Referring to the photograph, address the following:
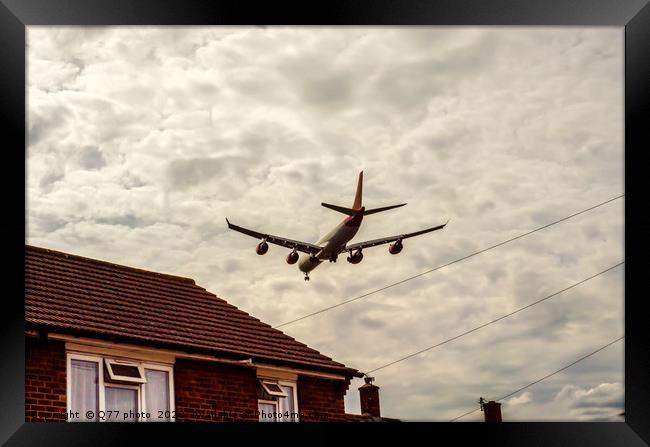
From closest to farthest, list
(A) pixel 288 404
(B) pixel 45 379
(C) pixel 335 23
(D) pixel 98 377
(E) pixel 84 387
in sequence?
(C) pixel 335 23 < (B) pixel 45 379 < (E) pixel 84 387 < (D) pixel 98 377 < (A) pixel 288 404

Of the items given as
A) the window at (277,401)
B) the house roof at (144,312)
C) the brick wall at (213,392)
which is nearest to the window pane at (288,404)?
the window at (277,401)

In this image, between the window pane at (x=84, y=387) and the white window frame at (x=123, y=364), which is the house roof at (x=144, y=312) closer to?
the white window frame at (x=123, y=364)

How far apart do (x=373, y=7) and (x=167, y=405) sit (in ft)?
22.1

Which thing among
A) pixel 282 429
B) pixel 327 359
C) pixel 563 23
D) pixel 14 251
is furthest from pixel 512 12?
pixel 327 359

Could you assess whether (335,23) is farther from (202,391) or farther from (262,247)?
(262,247)

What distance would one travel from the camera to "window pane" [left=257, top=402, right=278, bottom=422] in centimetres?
1608

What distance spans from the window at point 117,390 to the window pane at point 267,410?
164 cm

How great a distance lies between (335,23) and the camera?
10781 mm

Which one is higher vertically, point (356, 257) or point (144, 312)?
point (356, 257)

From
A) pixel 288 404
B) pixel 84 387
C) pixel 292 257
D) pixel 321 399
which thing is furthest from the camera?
pixel 292 257

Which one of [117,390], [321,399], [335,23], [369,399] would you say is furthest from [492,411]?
[335,23]

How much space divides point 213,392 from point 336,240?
29.0ft

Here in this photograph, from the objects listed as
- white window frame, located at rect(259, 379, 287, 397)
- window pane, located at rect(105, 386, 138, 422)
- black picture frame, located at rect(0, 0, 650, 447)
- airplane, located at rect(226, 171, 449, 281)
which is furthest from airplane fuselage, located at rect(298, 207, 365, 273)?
black picture frame, located at rect(0, 0, 650, 447)

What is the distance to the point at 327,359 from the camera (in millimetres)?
17891
